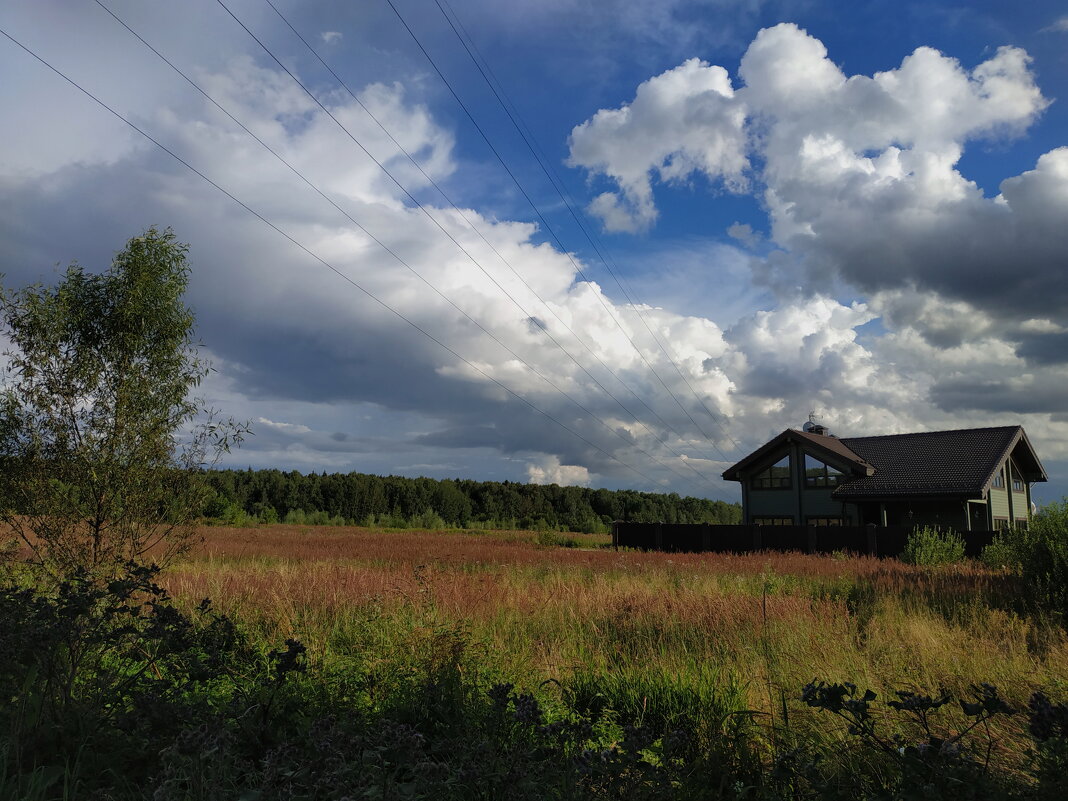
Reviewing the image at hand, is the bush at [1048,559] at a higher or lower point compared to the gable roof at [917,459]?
lower

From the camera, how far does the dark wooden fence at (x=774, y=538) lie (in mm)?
23703

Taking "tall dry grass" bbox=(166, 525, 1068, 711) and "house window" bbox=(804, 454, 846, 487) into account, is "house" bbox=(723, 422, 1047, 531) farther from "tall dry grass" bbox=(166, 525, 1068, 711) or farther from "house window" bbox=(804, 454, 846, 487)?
"tall dry grass" bbox=(166, 525, 1068, 711)

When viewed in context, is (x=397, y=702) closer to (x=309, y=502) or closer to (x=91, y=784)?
(x=91, y=784)

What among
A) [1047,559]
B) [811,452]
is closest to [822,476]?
[811,452]

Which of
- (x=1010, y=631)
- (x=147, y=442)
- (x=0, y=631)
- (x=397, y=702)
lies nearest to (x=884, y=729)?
(x=397, y=702)

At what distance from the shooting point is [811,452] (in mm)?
30844

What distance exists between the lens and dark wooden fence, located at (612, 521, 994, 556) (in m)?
23.7

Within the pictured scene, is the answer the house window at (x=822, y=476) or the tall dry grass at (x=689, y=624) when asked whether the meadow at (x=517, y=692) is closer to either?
the tall dry grass at (x=689, y=624)

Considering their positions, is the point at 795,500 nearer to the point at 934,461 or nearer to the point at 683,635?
the point at 934,461

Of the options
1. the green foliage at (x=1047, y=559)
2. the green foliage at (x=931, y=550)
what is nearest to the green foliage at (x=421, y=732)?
the green foliage at (x=1047, y=559)

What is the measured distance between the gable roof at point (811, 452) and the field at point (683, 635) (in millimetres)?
18562

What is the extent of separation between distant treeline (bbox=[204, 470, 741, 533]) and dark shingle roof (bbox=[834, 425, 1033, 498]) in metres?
25.6

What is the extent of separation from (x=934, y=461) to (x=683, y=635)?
89.7ft

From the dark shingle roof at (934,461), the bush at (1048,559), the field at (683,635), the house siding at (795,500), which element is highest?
the dark shingle roof at (934,461)
